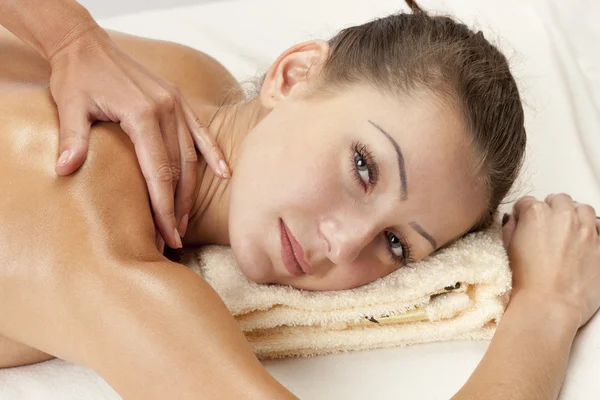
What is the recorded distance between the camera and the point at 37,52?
1337 mm

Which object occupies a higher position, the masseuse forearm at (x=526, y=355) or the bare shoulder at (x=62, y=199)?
the bare shoulder at (x=62, y=199)

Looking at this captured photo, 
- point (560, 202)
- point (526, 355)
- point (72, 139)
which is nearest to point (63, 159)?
point (72, 139)

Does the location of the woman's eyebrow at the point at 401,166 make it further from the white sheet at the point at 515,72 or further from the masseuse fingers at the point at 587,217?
the masseuse fingers at the point at 587,217

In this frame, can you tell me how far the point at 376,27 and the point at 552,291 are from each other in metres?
0.50

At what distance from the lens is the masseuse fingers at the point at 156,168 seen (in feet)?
3.58

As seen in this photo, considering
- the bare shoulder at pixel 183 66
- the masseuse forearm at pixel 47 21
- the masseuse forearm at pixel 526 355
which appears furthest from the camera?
the bare shoulder at pixel 183 66

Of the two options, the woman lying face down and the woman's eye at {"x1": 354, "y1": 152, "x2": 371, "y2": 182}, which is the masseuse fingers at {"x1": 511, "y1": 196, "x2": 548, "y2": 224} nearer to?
the woman lying face down

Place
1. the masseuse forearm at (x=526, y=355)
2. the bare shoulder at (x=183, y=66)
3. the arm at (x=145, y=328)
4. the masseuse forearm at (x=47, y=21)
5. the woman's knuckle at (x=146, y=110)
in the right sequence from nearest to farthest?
the arm at (x=145, y=328) → the masseuse forearm at (x=526, y=355) → the woman's knuckle at (x=146, y=110) → the masseuse forearm at (x=47, y=21) → the bare shoulder at (x=183, y=66)

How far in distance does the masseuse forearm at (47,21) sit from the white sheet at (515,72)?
0.49 metres

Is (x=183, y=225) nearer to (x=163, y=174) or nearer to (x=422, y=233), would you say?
(x=163, y=174)

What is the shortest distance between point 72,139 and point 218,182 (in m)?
0.27

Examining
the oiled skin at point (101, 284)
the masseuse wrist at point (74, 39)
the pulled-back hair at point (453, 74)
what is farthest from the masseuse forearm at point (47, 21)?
the pulled-back hair at point (453, 74)

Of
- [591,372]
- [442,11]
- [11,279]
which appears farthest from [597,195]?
[11,279]

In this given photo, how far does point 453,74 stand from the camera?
45.5 inches
